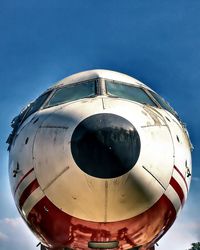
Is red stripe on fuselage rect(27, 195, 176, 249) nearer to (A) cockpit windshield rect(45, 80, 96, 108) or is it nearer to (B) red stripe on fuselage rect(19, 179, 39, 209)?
(B) red stripe on fuselage rect(19, 179, 39, 209)

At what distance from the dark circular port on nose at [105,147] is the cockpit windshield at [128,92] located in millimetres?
1858

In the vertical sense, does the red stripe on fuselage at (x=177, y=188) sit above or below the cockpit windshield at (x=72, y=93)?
below

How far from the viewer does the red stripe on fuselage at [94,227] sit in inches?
262

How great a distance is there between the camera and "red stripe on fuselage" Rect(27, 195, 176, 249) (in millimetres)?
6656

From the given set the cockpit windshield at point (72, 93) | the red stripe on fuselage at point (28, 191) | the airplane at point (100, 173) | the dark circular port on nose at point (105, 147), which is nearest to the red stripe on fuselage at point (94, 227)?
the airplane at point (100, 173)

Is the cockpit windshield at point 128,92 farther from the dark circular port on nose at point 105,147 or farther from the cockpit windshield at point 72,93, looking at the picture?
the dark circular port on nose at point 105,147

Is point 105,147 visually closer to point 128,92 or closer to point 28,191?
point 28,191

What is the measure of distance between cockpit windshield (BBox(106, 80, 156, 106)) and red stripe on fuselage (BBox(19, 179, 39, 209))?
2331 mm

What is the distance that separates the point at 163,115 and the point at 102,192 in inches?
104

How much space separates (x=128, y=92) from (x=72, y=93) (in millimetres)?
1181

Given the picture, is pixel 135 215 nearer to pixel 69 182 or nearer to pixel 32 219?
pixel 69 182

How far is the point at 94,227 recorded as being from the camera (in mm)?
6637

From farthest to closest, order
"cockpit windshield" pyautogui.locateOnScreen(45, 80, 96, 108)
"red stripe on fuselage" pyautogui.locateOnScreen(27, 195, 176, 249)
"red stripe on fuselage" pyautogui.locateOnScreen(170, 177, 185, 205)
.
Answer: "cockpit windshield" pyautogui.locateOnScreen(45, 80, 96, 108)
"red stripe on fuselage" pyautogui.locateOnScreen(170, 177, 185, 205)
"red stripe on fuselage" pyautogui.locateOnScreen(27, 195, 176, 249)

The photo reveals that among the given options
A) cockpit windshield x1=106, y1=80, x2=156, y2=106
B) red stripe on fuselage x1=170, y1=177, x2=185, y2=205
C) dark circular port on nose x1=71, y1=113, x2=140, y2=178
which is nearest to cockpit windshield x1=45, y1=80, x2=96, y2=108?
cockpit windshield x1=106, y1=80, x2=156, y2=106
